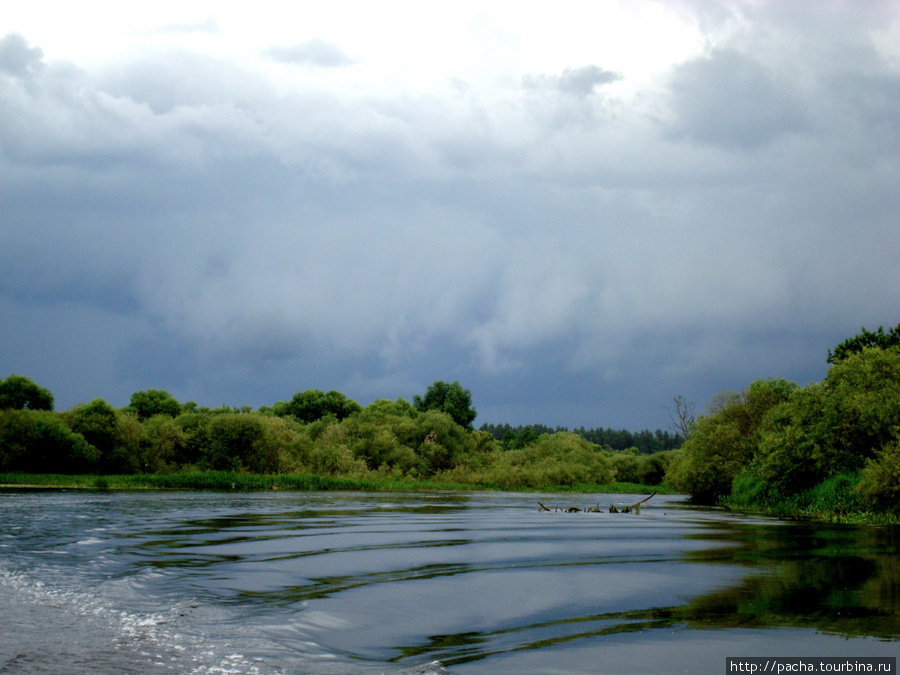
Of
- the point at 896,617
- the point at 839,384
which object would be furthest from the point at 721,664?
the point at 839,384

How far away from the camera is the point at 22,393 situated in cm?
7575

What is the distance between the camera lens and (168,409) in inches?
4075

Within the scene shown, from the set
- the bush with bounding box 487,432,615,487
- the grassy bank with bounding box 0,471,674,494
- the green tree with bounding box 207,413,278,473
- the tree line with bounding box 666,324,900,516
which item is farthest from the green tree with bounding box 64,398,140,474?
the tree line with bounding box 666,324,900,516

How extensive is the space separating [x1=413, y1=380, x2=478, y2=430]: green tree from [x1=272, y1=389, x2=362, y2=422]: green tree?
12.9 metres

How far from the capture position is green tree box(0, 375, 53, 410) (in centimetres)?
7494

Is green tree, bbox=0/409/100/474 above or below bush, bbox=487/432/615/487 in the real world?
above

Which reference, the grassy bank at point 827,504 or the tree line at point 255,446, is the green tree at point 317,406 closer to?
the tree line at point 255,446

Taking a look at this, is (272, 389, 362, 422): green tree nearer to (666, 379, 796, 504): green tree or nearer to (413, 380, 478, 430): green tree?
(413, 380, 478, 430): green tree

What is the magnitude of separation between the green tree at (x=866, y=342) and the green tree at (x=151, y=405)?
82.9 metres

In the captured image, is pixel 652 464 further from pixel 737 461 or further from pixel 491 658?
pixel 491 658

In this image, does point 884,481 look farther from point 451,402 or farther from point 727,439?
point 451,402

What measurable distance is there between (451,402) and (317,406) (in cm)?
2412

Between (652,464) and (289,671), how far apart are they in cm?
12041

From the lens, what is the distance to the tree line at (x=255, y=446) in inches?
2547
